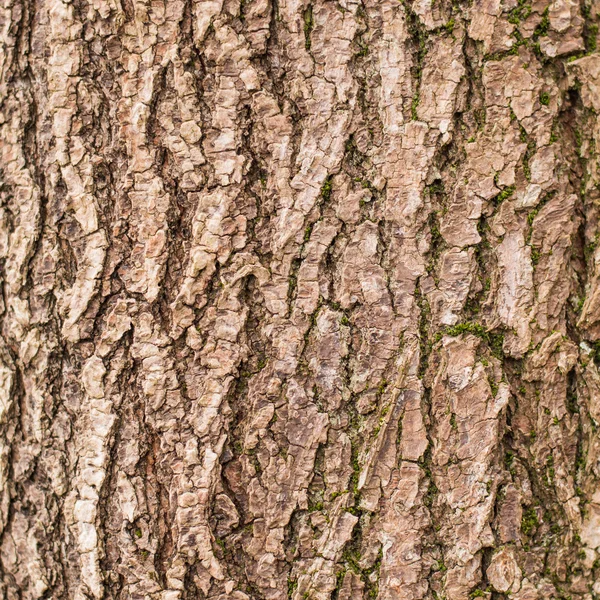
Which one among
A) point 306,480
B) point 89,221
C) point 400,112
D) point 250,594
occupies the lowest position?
point 250,594

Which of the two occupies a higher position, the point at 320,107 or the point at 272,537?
the point at 320,107

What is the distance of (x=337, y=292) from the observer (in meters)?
1.37

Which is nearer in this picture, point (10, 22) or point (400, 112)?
point (400, 112)

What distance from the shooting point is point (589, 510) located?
1359 millimetres

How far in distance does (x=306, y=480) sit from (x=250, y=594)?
307mm

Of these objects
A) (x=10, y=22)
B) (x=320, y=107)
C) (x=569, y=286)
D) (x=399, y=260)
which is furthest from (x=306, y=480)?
(x=10, y=22)

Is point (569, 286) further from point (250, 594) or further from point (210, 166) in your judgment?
point (250, 594)

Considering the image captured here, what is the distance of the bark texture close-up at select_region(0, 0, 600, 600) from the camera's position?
1.34 meters

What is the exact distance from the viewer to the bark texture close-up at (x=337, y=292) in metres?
1.34

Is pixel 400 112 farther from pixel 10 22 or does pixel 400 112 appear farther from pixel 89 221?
pixel 10 22

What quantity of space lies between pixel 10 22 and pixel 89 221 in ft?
1.80

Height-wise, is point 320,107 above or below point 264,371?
above

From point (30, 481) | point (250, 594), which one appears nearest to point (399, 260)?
point (250, 594)

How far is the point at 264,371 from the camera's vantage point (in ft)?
4.55
